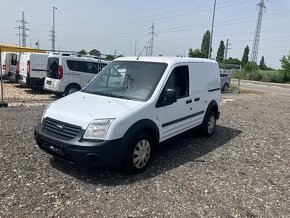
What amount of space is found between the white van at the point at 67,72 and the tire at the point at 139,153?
8035 millimetres

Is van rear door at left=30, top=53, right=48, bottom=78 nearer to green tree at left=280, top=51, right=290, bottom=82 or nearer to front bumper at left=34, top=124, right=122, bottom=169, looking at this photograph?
front bumper at left=34, top=124, right=122, bottom=169

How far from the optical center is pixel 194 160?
17.1ft

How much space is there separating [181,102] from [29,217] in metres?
3.22

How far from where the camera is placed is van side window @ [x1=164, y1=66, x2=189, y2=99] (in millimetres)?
5051

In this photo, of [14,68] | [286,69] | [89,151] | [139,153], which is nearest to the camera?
[89,151]

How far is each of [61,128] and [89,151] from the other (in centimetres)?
61

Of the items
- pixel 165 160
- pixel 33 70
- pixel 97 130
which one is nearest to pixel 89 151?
pixel 97 130

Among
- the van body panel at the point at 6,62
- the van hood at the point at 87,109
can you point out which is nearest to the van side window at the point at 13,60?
the van body panel at the point at 6,62

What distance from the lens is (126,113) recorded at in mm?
4062

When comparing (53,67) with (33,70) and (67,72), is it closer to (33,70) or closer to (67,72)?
(67,72)

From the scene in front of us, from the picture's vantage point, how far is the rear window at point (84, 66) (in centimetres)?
1186

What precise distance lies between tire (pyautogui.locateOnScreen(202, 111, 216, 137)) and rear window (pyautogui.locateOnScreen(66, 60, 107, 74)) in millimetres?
7016

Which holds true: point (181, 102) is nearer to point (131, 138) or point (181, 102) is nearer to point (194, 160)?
point (194, 160)

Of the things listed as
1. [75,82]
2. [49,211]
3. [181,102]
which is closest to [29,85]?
[75,82]
